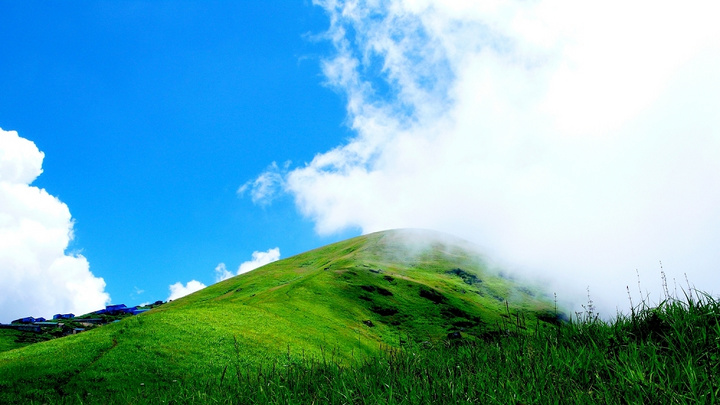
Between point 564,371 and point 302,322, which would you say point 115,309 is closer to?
point 302,322

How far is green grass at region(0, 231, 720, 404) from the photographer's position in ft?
17.8

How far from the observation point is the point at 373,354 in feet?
28.1

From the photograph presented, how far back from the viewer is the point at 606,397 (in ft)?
14.9

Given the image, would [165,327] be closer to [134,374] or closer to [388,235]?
[134,374]

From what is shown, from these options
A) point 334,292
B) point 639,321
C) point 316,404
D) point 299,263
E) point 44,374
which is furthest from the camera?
point 299,263

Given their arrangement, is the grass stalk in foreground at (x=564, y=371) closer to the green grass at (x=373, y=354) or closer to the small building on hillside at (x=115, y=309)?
the green grass at (x=373, y=354)

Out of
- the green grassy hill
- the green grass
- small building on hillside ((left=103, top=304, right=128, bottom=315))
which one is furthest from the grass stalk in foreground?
small building on hillside ((left=103, top=304, right=128, bottom=315))

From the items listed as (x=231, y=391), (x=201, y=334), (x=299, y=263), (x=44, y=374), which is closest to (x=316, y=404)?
(x=231, y=391)

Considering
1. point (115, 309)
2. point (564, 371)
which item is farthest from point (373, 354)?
point (115, 309)

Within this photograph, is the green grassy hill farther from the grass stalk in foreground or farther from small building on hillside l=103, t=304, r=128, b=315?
small building on hillside l=103, t=304, r=128, b=315

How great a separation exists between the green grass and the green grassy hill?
221 mm

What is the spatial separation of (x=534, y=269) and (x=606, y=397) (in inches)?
7575

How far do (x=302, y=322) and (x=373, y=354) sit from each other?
66.3m

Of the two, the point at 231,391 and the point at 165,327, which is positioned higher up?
the point at 165,327
